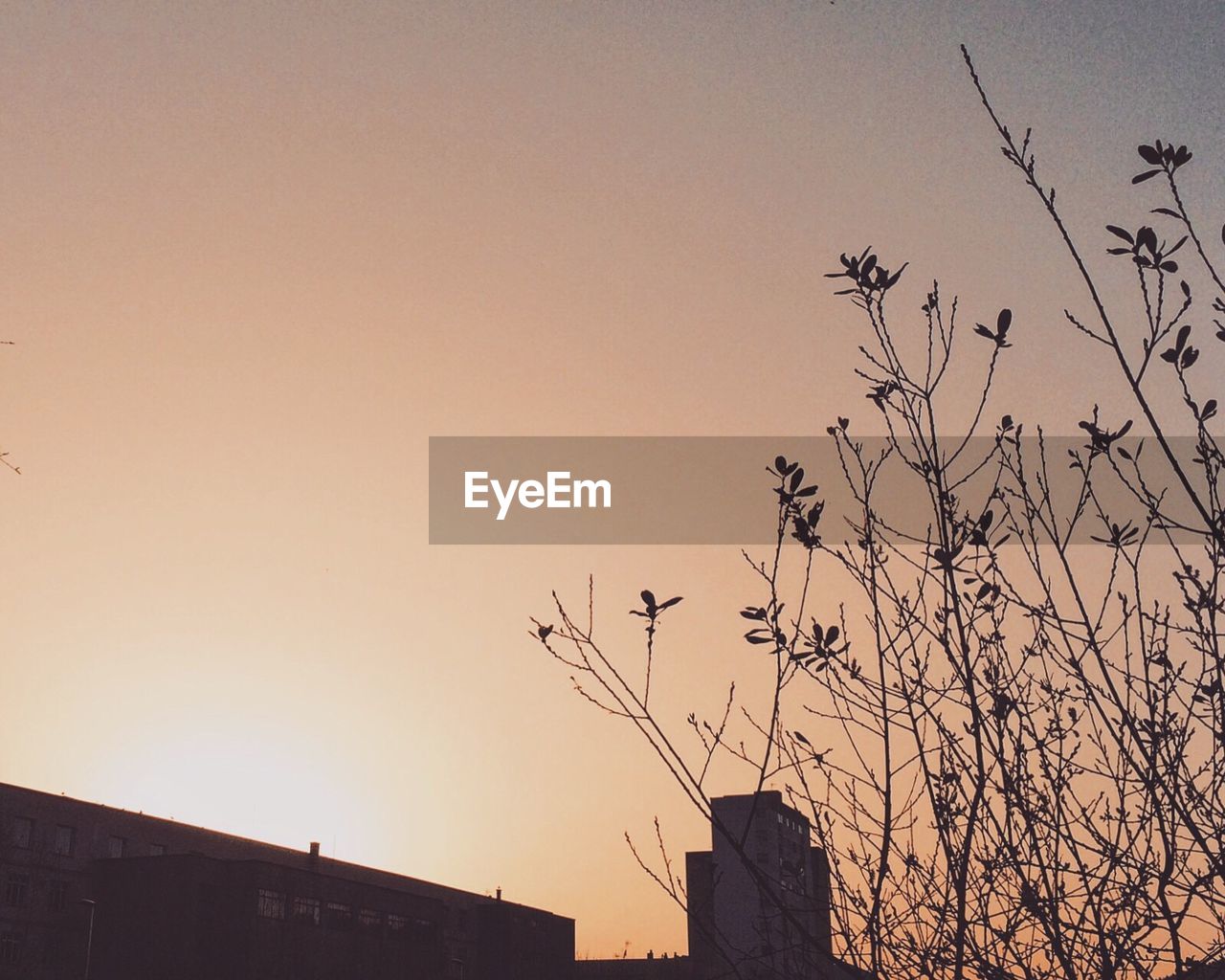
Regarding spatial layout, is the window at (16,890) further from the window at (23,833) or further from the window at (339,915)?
the window at (339,915)

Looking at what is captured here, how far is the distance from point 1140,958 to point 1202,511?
1.64 metres

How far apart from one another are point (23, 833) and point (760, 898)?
54.1 m

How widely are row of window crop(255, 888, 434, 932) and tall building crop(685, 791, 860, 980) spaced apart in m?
14.0

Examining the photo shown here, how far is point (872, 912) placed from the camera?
147 inches

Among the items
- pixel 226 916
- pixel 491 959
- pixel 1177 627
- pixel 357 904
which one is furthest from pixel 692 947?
pixel 1177 627

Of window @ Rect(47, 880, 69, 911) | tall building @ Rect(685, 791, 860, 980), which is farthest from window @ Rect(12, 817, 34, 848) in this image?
tall building @ Rect(685, 791, 860, 980)

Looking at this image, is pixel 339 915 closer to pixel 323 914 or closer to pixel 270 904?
pixel 323 914

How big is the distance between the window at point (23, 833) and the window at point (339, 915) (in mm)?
12697

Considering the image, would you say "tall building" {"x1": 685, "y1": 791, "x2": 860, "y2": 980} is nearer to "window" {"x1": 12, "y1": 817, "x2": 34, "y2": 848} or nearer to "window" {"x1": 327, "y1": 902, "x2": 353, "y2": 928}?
"window" {"x1": 327, "y1": 902, "x2": 353, "y2": 928}

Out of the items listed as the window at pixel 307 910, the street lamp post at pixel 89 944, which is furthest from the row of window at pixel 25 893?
the window at pixel 307 910

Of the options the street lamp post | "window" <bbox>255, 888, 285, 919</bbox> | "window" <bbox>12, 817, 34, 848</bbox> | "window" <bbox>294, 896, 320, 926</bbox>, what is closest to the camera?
"window" <bbox>255, 888, 285, 919</bbox>

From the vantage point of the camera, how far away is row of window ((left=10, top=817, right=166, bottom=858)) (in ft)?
163

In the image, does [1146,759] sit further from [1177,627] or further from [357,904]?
[357,904]

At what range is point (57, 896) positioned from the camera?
50.1 meters
